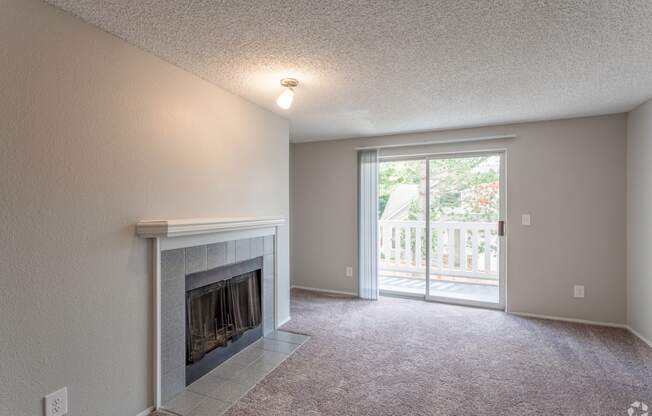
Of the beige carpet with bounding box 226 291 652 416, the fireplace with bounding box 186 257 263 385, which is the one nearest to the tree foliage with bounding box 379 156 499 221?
the beige carpet with bounding box 226 291 652 416

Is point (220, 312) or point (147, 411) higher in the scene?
point (220, 312)

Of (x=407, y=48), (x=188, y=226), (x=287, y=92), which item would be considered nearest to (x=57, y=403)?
(x=188, y=226)

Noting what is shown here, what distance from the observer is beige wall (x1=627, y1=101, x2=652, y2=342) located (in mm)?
2996

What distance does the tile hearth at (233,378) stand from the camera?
2.08 meters

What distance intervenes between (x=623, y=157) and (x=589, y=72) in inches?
64.5

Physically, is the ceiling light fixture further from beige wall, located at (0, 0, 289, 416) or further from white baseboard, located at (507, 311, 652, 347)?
white baseboard, located at (507, 311, 652, 347)

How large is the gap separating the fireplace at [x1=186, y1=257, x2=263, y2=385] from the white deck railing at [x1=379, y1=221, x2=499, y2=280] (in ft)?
7.64

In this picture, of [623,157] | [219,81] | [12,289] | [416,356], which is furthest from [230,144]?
[623,157]

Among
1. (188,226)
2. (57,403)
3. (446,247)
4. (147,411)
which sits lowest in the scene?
(147,411)

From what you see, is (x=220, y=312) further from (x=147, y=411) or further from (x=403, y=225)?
(x=403, y=225)

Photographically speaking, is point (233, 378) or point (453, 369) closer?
point (233, 378)

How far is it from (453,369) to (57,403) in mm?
2477

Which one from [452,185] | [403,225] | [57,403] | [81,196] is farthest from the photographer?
[403,225]

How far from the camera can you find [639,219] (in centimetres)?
316
